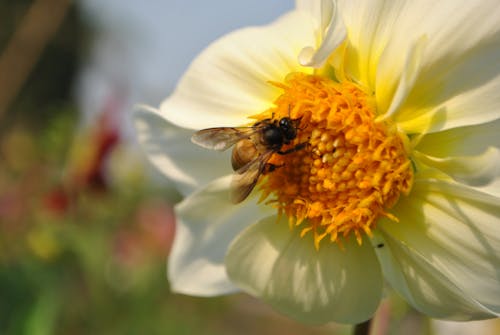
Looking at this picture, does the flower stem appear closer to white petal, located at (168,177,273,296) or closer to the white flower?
the white flower

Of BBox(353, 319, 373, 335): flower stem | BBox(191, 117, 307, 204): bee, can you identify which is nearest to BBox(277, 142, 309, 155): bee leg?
BBox(191, 117, 307, 204): bee

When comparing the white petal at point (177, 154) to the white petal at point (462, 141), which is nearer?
the white petal at point (462, 141)

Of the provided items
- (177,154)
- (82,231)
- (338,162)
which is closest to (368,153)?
(338,162)

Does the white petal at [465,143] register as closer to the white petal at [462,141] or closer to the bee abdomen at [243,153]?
the white petal at [462,141]

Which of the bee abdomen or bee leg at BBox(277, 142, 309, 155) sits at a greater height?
bee leg at BBox(277, 142, 309, 155)

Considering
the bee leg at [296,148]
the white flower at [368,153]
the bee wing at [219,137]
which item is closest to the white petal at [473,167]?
the white flower at [368,153]
